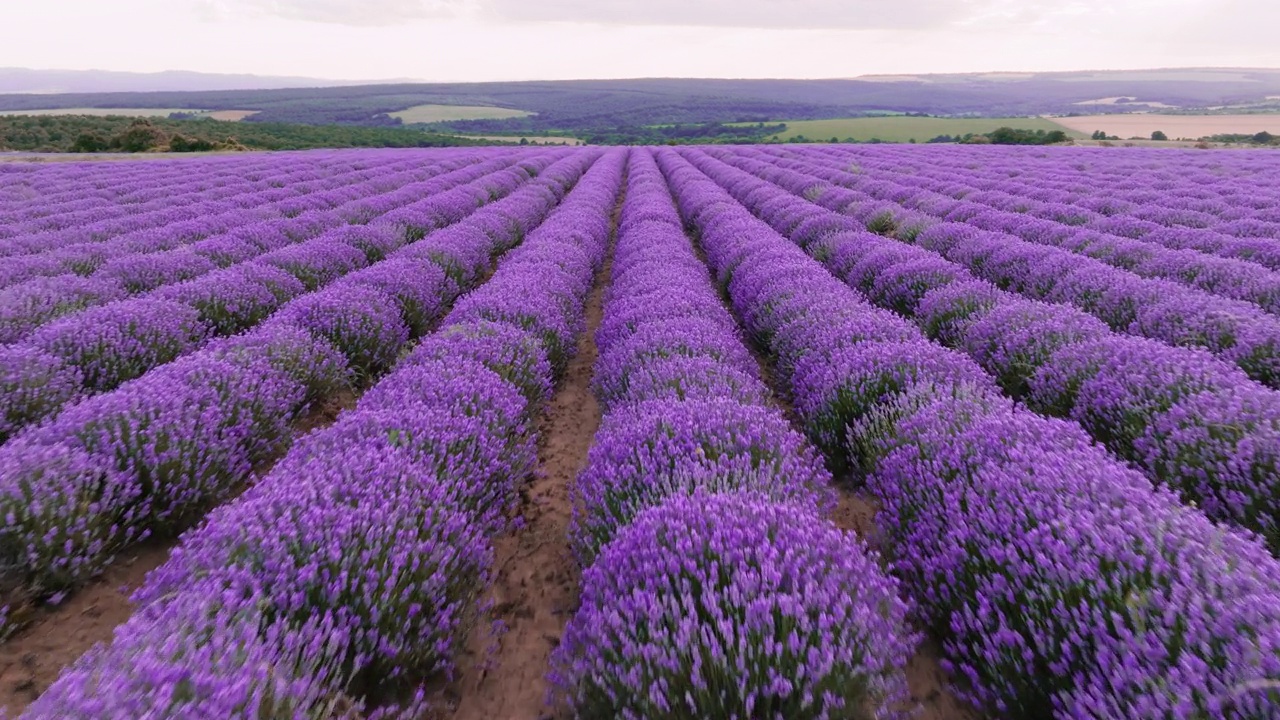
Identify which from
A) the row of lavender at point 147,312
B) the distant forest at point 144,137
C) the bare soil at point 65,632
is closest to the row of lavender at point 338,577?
the bare soil at point 65,632

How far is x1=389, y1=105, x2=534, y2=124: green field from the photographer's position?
339ft

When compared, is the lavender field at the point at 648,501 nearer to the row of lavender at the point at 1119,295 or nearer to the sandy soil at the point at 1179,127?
the row of lavender at the point at 1119,295

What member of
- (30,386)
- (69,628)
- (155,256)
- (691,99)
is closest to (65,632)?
(69,628)

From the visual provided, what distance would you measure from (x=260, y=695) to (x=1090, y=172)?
21.6 meters

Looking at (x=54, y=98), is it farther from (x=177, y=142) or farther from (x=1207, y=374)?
(x=1207, y=374)

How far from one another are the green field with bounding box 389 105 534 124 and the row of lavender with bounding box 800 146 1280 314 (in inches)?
4053

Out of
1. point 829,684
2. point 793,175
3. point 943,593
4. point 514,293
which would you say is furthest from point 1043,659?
point 793,175

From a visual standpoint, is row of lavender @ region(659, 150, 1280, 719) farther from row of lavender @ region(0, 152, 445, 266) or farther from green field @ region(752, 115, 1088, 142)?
green field @ region(752, 115, 1088, 142)

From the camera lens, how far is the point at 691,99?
144875mm

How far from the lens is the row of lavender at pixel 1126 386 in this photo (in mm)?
2553

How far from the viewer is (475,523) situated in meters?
2.82

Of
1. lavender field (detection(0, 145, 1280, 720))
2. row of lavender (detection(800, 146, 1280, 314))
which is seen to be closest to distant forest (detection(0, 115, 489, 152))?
lavender field (detection(0, 145, 1280, 720))

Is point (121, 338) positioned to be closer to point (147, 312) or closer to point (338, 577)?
point (147, 312)

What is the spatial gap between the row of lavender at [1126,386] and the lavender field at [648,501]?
0.02 metres
